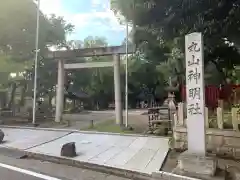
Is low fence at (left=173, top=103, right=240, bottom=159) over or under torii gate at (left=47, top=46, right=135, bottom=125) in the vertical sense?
under

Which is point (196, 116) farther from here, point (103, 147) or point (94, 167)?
point (103, 147)

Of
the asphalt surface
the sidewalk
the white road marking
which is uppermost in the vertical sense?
the sidewalk

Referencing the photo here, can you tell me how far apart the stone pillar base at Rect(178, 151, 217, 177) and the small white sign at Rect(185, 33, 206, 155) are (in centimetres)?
20

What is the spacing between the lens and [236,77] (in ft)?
62.2

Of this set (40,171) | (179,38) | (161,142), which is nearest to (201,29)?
(179,38)

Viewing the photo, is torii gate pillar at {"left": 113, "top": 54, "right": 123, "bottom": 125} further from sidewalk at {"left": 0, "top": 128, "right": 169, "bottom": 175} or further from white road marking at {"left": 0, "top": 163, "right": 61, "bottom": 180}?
white road marking at {"left": 0, "top": 163, "right": 61, "bottom": 180}

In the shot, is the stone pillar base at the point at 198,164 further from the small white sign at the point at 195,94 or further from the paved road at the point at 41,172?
the paved road at the point at 41,172

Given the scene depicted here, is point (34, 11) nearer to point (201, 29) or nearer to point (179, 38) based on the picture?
point (179, 38)

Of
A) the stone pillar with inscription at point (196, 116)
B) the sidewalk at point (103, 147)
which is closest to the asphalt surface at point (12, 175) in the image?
the sidewalk at point (103, 147)

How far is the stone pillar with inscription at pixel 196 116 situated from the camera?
19.7 ft

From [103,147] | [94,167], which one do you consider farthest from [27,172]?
[103,147]

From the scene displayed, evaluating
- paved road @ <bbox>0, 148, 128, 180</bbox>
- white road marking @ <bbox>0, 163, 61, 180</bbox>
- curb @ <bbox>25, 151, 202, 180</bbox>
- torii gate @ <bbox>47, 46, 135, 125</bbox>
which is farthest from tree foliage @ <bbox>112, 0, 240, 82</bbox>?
torii gate @ <bbox>47, 46, 135, 125</bbox>

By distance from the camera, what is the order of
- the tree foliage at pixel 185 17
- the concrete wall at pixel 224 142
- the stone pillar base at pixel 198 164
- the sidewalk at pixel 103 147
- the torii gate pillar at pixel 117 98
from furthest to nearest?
the torii gate pillar at pixel 117 98 < the concrete wall at pixel 224 142 < the sidewalk at pixel 103 147 < the tree foliage at pixel 185 17 < the stone pillar base at pixel 198 164

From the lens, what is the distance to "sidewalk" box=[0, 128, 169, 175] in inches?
289
